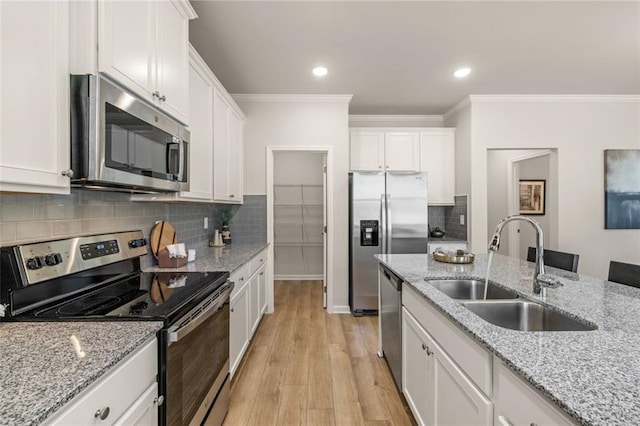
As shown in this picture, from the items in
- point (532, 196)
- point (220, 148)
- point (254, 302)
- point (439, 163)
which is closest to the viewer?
point (220, 148)

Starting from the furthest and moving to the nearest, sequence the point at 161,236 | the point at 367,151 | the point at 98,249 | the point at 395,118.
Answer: the point at 395,118
the point at 367,151
the point at 161,236
the point at 98,249

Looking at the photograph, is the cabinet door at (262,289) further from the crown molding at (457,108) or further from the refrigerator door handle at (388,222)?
the crown molding at (457,108)

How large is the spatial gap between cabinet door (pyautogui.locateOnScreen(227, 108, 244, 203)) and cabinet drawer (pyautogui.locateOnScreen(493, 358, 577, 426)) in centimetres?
272

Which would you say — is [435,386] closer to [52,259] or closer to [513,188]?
[52,259]

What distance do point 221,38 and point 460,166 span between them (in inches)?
128

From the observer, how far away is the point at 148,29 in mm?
1497

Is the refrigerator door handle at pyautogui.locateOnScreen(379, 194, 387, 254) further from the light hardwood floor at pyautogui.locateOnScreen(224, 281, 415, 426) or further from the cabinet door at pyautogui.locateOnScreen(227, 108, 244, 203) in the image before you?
the cabinet door at pyautogui.locateOnScreen(227, 108, 244, 203)

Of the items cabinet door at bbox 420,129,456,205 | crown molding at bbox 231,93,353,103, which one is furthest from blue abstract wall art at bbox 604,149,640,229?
crown molding at bbox 231,93,353,103

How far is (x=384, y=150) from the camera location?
4.18 meters

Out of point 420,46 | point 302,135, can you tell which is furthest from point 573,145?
point 302,135

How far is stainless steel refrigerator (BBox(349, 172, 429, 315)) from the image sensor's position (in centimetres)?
369

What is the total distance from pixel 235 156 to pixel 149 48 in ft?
6.08

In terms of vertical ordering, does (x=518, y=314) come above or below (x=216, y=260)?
below

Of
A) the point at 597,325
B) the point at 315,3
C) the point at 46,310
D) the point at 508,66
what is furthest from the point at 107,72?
the point at 508,66
